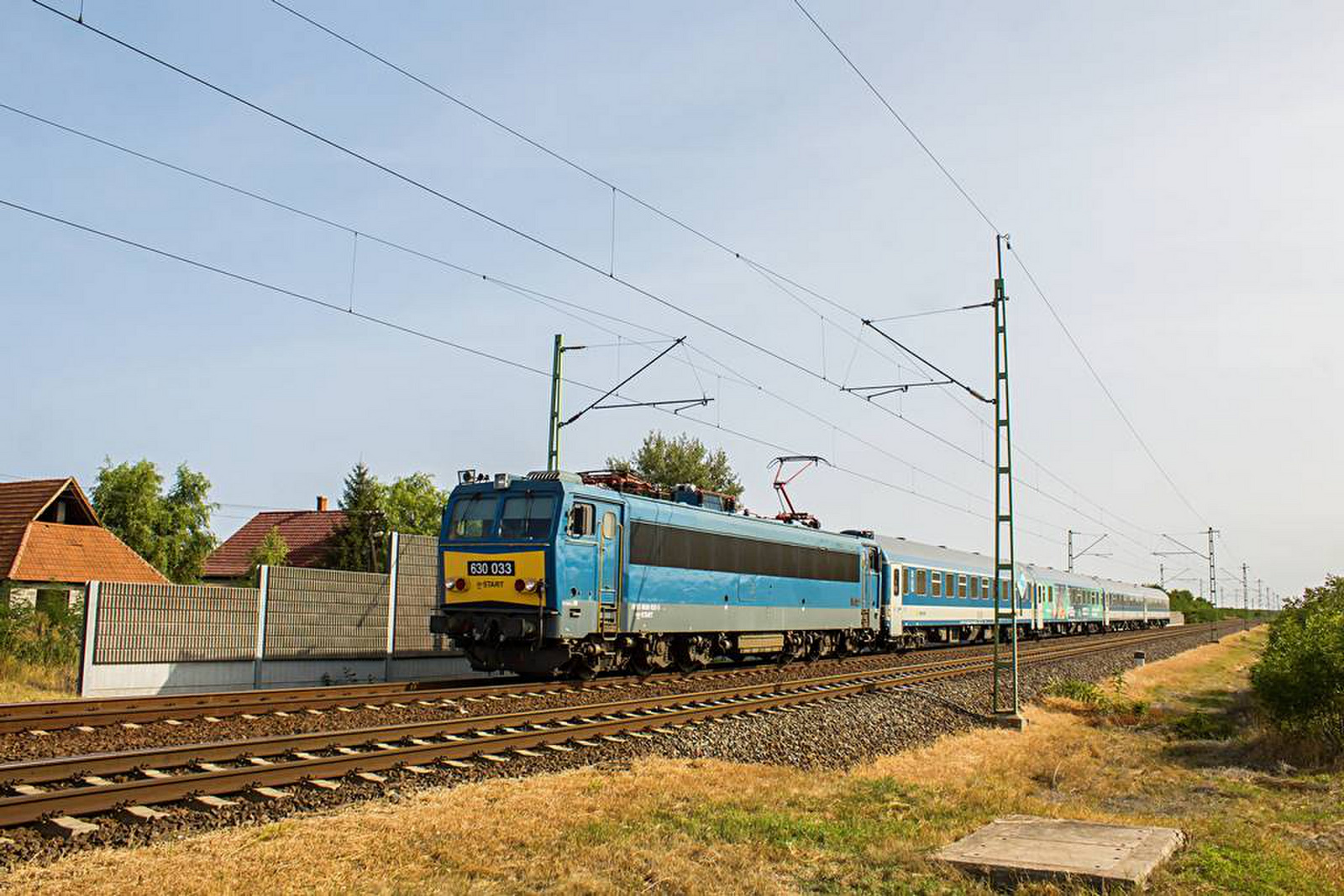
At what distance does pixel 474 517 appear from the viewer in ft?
62.0

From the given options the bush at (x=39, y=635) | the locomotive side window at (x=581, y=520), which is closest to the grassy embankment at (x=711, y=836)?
the locomotive side window at (x=581, y=520)

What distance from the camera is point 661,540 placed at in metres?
20.4

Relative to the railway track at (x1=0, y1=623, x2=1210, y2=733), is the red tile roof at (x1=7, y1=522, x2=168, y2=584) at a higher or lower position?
higher

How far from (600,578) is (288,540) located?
52.1 meters

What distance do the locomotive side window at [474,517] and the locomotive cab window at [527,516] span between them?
1.00ft

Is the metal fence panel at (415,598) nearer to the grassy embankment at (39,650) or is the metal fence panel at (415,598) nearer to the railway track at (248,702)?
the railway track at (248,702)

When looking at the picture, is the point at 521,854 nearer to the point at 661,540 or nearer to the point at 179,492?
the point at 661,540

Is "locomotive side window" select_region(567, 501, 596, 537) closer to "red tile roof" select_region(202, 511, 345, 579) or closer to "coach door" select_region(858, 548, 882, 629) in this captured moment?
"coach door" select_region(858, 548, 882, 629)

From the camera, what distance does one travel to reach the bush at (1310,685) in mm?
16375

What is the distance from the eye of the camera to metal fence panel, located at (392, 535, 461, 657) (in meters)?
22.3

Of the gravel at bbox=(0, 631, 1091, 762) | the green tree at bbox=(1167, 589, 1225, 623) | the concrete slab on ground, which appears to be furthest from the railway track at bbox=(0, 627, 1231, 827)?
the green tree at bbox=(1167, 589, 1225, 623)

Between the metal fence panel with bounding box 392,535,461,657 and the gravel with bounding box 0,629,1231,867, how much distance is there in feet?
21.7

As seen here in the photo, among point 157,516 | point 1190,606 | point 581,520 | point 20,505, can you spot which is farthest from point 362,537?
point 1190,606

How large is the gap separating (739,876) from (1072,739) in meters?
13.5
